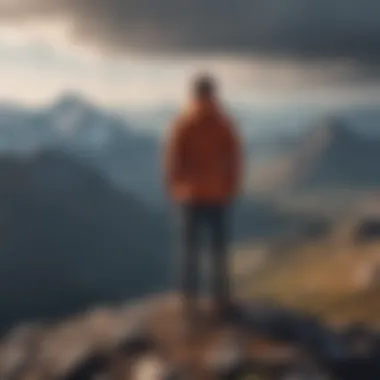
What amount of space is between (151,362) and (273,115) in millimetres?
→ 436

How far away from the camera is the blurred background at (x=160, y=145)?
1.60 m

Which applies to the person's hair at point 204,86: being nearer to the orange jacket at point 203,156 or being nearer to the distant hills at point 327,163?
the orange jacket at point 203,156

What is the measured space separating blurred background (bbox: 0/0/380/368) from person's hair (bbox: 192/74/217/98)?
0.02 metres

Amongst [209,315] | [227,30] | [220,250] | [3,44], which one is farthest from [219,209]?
[3,44]

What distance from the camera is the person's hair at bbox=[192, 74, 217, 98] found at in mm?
1575

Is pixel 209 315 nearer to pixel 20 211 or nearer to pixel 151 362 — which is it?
pixel 151 362

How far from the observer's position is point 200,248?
1.59 metres

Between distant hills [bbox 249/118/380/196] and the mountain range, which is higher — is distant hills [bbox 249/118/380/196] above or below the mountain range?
above

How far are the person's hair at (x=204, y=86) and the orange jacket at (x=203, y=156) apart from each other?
0.06ft

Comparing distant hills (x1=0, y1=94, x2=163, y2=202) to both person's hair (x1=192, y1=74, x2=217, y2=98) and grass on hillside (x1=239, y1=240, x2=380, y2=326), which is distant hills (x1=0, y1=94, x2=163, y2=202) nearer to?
person's hair (x1=192, y1=74, x2=217, y2=98)

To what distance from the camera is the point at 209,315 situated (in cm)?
158

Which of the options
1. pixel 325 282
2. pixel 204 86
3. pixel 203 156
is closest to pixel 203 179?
pixel 203 156

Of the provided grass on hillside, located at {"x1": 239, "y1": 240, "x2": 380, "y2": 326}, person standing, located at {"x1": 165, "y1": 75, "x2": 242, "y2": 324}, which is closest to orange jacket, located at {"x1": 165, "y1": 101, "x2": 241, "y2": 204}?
person standing, located at {"x1": 165, "y1": 75, "x2": 242, "y2": 324}

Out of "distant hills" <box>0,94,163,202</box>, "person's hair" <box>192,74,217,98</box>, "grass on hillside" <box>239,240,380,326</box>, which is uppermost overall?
"person's hair" <box>192,74,217,98</box>
